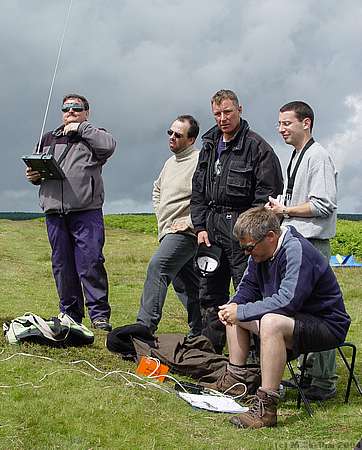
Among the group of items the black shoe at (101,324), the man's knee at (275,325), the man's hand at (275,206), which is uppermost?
the man's hand at (275,206)

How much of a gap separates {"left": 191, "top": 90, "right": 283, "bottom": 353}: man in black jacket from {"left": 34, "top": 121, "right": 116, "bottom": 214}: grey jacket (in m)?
1.21

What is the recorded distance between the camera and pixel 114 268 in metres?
16.2

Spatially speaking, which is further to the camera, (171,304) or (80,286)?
(171,304)

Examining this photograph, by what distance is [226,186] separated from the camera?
265 inches

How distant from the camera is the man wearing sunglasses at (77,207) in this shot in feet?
25.1

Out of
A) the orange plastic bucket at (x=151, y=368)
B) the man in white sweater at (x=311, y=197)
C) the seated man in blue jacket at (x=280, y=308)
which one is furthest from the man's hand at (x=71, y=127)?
the seated man in blue jacket at (x=280, y=308)

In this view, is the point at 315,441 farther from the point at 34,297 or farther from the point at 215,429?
the point at 34,297

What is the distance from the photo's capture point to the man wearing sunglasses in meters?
7.64

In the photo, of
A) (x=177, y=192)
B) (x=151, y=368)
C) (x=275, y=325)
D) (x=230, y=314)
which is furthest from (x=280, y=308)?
(x=177, y=192)

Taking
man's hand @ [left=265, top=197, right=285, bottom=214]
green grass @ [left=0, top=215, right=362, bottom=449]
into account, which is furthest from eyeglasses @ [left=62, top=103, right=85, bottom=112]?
man's hand @ [left=265, top=197, right=285, bottom=214]

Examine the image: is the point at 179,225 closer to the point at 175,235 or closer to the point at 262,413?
the point at 175,235

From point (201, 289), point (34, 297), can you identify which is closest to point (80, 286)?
point (201, 289)

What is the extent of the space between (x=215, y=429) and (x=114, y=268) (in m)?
11.5

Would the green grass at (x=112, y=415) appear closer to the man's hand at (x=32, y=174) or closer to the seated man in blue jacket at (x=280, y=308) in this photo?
the seated man in blue jacket at (x=280, y=308)
